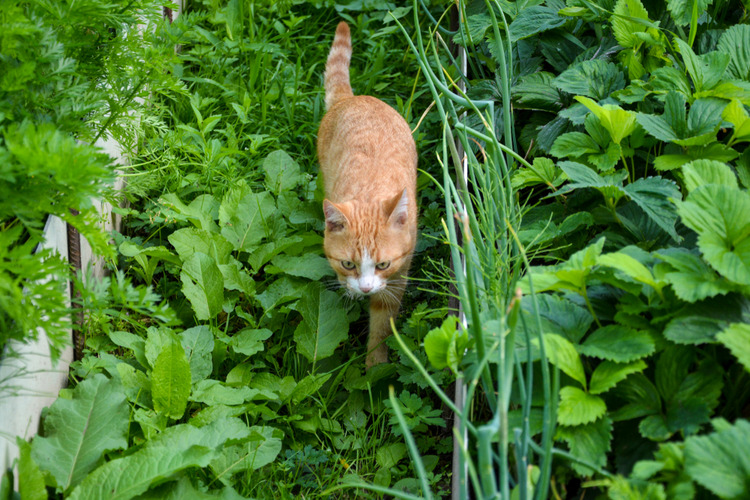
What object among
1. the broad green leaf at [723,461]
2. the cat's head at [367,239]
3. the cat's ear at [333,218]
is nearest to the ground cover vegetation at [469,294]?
the broad green leaf at [723,461]

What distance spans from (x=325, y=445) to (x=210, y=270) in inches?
30.8

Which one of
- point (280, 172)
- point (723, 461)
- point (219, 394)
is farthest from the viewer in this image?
point (280, 172)

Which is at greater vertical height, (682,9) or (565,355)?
(682,9)

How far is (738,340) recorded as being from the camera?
1355 millimetres

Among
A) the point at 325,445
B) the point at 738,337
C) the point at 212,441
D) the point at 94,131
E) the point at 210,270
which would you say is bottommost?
the point at 325,445

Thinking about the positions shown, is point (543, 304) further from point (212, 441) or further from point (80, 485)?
point (80, 485)

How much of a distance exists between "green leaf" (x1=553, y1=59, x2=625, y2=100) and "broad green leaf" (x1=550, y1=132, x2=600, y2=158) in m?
0.32

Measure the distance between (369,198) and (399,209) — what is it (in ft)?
0.84

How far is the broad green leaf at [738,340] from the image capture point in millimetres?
1330

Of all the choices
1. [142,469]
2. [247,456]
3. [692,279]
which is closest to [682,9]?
[692,279]

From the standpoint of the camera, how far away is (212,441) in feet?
6.25

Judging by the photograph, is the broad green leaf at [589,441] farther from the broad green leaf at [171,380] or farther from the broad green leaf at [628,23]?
the broad green leaf at [628,23]

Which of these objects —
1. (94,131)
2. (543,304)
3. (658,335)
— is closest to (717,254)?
(658,335)

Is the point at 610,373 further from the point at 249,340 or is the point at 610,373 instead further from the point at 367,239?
the point at 249,340
